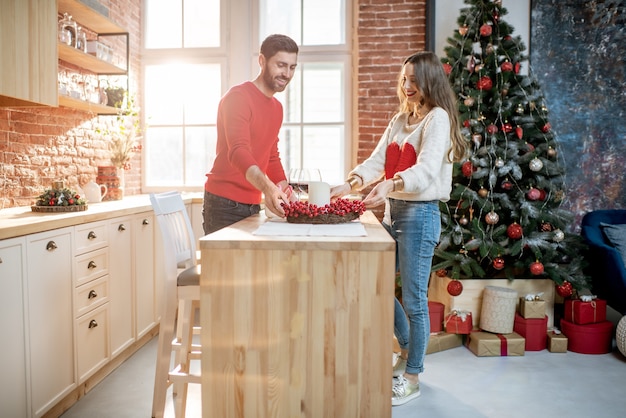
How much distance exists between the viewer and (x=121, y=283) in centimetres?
297

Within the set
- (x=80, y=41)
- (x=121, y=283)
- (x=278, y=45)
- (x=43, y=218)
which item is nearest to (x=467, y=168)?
(x=278, y=45)

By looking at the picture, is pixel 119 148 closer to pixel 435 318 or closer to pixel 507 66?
pixel 435 318

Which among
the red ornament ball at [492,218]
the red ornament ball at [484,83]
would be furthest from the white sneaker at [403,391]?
the red ornament ball at [484,83]

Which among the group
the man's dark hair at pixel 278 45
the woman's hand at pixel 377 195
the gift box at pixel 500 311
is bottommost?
the gift box at pixel 500 311

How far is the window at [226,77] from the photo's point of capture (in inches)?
181

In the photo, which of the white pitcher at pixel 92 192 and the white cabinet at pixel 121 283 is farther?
the white pitcher at pixel 92 192

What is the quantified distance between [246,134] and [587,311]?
248 cm

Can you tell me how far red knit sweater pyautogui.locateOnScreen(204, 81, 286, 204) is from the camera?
7.06 ft

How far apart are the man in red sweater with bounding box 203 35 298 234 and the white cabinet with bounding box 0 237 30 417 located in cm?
78

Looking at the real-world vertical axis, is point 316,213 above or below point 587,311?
above

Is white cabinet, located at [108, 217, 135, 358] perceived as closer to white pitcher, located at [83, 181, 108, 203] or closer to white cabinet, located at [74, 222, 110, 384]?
white cabinet, located at [74, 222, 110, 384]

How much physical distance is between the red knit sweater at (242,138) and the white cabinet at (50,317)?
28.3 inches

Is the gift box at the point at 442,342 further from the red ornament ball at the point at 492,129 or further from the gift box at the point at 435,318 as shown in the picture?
the red ornament ball at the point at 492,129

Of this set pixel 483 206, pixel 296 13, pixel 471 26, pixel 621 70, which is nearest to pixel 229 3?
pixel 296 13
